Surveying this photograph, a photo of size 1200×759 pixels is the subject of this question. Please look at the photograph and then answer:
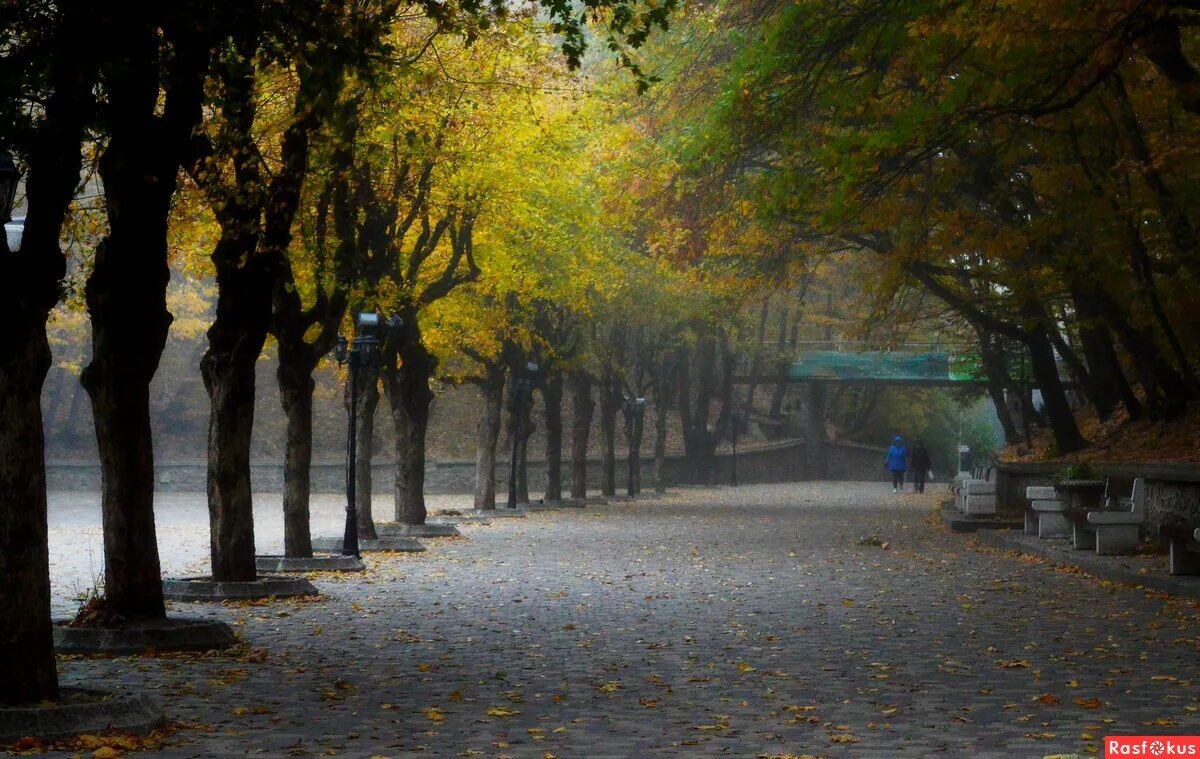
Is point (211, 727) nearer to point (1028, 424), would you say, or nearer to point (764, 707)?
point (764, 707)

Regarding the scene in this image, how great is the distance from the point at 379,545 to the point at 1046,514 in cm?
1070

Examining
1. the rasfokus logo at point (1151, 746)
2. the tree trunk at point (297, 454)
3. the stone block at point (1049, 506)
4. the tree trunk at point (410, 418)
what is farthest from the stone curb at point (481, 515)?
the rasfokus logo at point (1151, 746)

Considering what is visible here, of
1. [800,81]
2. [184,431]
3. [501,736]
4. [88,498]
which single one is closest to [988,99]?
[800,81]

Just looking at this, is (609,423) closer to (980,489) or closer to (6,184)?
(980,489)

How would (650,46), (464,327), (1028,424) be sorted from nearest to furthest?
(650,46) → (464,327) → (1028,424)

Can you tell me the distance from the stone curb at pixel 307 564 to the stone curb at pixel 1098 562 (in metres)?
9.29

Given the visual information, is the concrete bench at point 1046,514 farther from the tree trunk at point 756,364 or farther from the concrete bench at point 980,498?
the tree trunk at point 756,364

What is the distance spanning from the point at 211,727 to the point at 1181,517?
1652 centimetres

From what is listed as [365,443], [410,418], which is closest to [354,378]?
[365,443]

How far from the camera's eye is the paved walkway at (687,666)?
902 centimetres

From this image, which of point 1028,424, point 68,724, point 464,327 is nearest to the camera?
point 68,724

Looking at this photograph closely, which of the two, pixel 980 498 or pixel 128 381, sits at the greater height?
pixel 128 381

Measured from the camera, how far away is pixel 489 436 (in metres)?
40.8

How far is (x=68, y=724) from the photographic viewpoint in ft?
29.0
